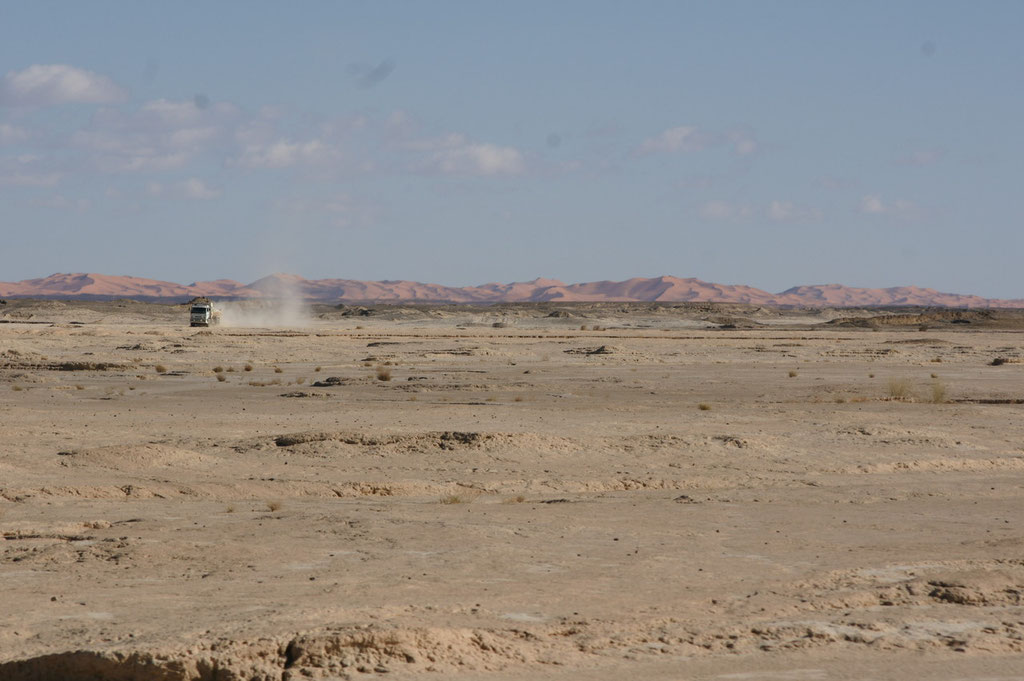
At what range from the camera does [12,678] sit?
333 inches

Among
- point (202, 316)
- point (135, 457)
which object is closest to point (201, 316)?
point (202, 316)

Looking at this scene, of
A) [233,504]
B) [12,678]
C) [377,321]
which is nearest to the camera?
[12,678]

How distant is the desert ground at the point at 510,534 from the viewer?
354 inches

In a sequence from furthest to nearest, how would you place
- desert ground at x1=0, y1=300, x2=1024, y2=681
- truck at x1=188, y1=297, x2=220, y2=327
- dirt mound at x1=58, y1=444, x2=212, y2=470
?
1. truck at x1=188, y1=297, x2=220, y2=327
2. dirt mound at x1=58, y1=444, x2=212, y2=470
3. desert ground at x1=0, y1=300, x2=1024, y2=681

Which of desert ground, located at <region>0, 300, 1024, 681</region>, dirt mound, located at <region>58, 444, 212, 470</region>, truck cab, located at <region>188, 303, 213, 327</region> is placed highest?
truck cab, located at <region>188, 303, 213, 327</region>

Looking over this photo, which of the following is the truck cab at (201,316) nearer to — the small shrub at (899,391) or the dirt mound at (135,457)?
the small shrub at (899,391)

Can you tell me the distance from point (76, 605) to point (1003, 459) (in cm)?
1588

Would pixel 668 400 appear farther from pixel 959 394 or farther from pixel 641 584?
pixel 641 584

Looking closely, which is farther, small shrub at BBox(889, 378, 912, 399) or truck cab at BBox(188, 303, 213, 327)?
truck cab at BBox(188, 303, 213, 327)

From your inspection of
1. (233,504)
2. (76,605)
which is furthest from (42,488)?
(76,605)

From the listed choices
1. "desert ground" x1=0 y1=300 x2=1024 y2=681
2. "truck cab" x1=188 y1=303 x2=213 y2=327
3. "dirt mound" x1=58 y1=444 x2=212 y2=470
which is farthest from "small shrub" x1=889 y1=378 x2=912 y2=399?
"truck cab" x1=188 y1=303 x2=213 y2=327

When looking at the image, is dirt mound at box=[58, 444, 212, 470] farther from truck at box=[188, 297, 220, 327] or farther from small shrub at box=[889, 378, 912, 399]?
truck at box=[188, 297, 220, 327]

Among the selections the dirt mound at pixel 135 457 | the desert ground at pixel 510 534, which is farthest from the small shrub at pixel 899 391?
the dirt mound at pixel 135 457

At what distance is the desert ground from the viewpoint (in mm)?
9000
